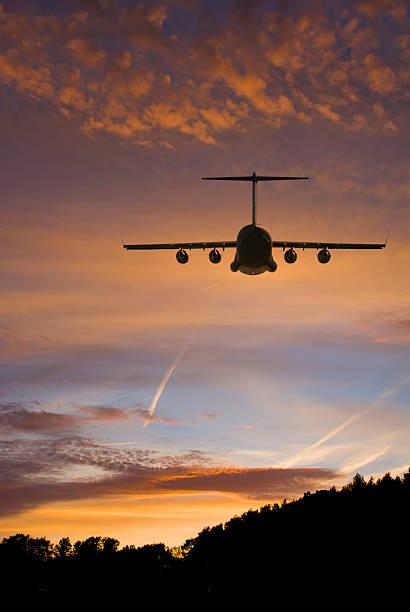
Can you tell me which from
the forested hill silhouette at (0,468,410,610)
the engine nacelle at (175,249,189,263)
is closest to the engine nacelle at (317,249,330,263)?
the engine nacelle at (175,249,189,263)

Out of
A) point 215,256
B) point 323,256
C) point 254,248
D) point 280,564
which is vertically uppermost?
point 323,256

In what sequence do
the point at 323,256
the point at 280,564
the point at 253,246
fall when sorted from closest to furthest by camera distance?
the point at 253,246, the point at 323,256, the point at 280,564

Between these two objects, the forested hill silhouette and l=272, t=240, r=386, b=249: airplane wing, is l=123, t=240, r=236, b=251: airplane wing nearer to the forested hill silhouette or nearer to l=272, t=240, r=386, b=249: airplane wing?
l=272, t=240, r=386, b=249: airplane wing

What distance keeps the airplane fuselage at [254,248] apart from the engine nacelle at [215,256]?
455 centimetres

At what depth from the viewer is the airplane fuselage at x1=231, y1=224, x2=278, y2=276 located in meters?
35.2

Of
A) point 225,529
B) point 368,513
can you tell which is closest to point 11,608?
point 368,513

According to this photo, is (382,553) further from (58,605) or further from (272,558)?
(58,605)

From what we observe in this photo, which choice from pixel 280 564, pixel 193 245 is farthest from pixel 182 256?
pixel 280 564

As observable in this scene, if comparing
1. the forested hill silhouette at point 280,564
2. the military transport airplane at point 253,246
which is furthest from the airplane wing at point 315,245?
the forested hill silhouette at point 280,564

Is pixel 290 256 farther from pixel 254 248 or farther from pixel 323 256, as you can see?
pixel 254 248

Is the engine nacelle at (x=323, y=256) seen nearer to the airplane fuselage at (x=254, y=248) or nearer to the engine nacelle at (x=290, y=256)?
the engine nacelle at (x=290, y=256)

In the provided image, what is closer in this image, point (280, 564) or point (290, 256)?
point (290, 256)

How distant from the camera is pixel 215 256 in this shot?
41.4 meters

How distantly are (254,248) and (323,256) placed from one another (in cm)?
803
